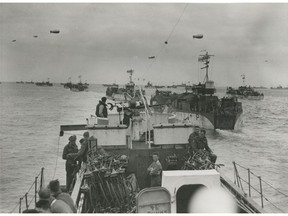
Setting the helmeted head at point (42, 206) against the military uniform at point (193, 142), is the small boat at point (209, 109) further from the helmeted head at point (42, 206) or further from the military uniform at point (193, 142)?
the helmeted head at point (42, 206)

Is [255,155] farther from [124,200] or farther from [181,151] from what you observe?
[124,200]

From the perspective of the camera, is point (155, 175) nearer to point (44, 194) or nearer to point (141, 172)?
point (141, 172)

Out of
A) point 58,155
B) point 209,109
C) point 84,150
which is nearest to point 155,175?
point 84,150

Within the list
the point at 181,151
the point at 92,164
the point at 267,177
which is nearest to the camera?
the point at 92,164

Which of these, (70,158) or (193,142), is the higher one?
(193,142)

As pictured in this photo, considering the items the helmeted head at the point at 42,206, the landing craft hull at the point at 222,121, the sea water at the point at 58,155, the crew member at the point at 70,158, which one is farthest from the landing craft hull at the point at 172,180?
the landing craft hull at the point at 222,121

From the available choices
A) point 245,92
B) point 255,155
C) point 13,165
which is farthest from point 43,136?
point 245,92

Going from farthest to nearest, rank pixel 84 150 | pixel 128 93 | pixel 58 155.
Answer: pixel 128 93
pixel 58 155
pixel 84 150

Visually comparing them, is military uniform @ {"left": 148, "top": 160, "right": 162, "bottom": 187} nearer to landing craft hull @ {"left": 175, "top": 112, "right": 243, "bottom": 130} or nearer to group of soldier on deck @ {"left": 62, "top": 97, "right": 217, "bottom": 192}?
group of soldier on deck @ {"left": 62, "top": 97, "right": 217, "bottom": 192}

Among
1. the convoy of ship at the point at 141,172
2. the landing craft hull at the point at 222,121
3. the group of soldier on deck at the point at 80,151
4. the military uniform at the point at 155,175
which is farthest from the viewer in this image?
the landing craft hull at the point at 222,121

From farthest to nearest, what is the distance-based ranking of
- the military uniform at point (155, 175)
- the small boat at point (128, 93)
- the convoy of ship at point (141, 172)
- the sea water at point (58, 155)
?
the sea water at point (58, 155), the small boat at point (128, 93), the military uniform at point (155, 175), the convoy of ship at point (141, 172)

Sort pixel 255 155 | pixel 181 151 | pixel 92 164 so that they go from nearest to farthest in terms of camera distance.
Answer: pixel 92 164
pixel 181 151
pixel 255 155
